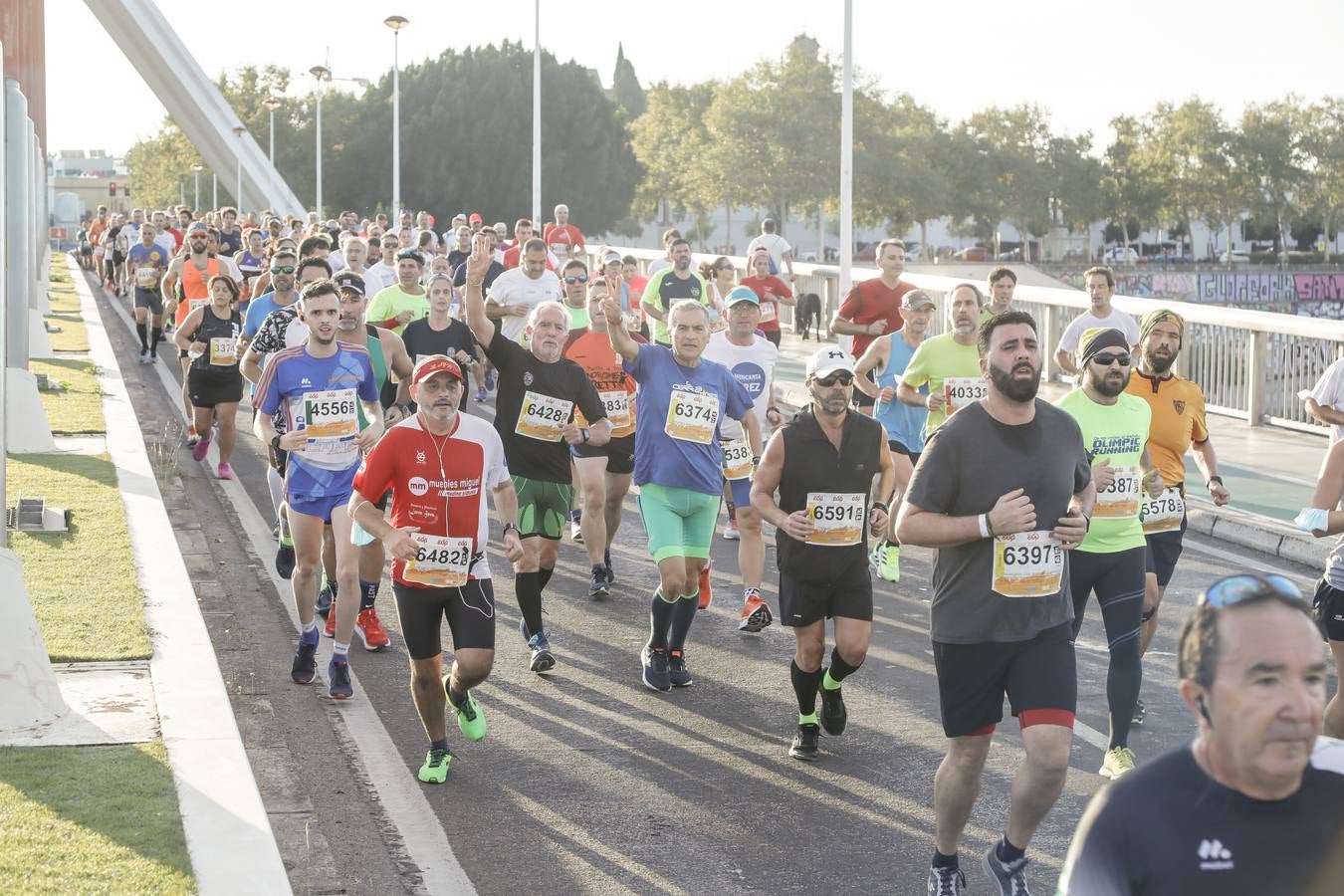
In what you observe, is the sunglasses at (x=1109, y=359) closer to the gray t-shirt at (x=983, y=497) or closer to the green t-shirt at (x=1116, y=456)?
the green t-shirt at (x=1116, y=456)

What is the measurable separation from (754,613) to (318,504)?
8.36 feet


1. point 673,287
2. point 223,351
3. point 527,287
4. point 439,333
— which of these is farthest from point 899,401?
point 223,351

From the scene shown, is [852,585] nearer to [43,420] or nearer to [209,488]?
[209,488]

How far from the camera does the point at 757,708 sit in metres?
8.82

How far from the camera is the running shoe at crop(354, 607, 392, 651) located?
396 inches

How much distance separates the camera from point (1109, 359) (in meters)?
7.45

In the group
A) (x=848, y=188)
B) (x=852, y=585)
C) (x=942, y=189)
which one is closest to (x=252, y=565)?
(x=852, y=585)

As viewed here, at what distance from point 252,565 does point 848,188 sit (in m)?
15.4

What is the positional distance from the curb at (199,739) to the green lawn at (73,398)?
5371 millimetres

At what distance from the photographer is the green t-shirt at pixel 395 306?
14719mm

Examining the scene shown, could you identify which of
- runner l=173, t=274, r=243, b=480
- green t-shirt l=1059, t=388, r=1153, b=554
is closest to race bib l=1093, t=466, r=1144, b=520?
green t-shirt l=1059, t=388, r=1153, b=554

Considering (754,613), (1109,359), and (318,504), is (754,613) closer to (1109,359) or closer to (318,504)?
(318,504)

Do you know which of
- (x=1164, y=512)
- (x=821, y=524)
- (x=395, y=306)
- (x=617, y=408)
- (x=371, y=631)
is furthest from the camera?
(x=395, y=306)

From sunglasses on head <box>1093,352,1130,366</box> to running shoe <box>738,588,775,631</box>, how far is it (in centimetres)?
346
